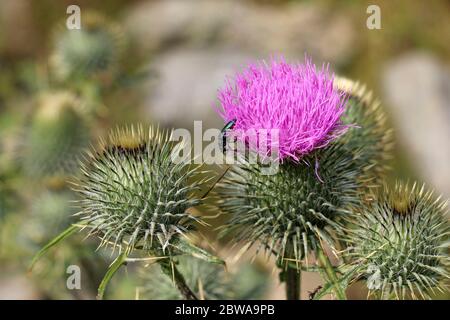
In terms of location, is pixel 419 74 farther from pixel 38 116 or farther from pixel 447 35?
pixel 38 116

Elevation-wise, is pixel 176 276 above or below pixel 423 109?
below

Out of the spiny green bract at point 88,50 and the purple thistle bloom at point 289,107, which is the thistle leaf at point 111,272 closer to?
the purple thistle bloom at point 289,107

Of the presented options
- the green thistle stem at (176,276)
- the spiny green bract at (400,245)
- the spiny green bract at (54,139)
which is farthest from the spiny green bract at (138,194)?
the spiny green bract at (54,139)

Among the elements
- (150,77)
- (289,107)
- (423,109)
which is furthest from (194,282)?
(423,109)

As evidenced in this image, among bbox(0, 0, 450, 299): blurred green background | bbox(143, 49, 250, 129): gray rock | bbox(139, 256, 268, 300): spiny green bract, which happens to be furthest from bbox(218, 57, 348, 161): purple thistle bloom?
bbox(143, 49, 250, 129): gray rock

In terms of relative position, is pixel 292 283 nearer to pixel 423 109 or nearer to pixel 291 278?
pixel 291 278
